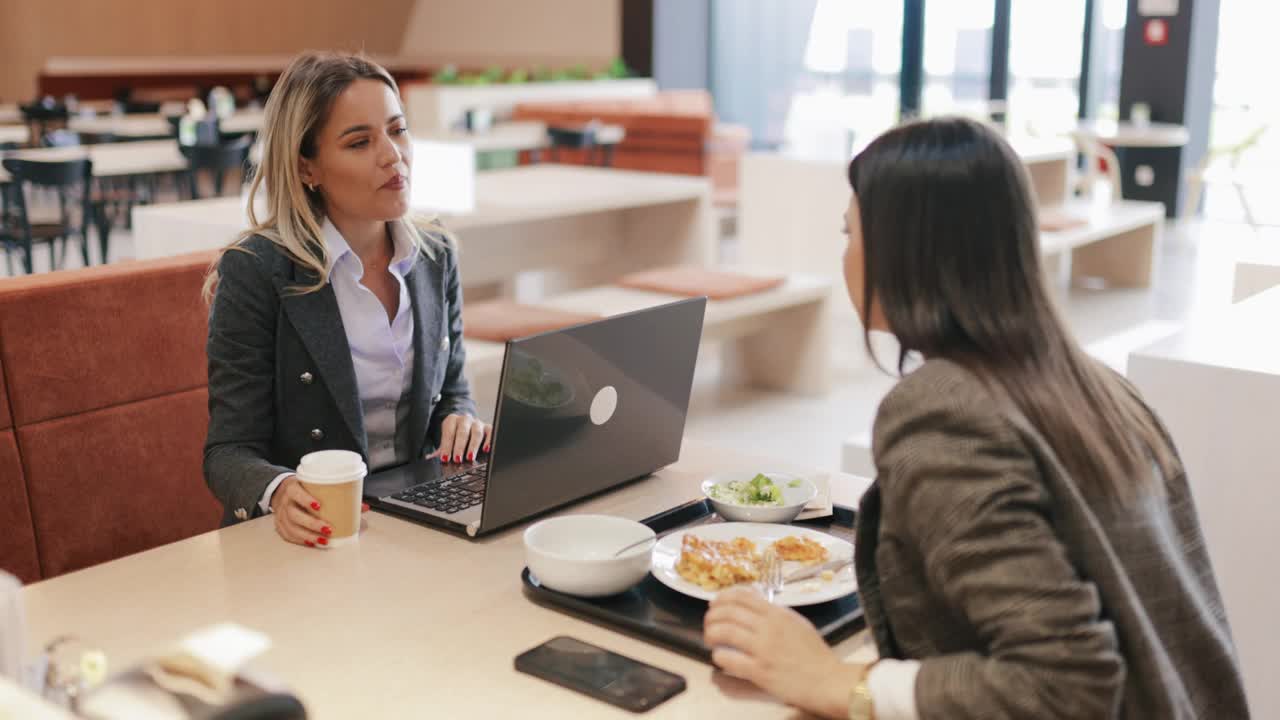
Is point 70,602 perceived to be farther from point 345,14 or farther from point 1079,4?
point 345,14

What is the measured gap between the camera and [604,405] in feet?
5.24

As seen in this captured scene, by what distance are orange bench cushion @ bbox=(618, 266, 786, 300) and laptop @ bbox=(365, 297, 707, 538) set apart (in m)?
2.96

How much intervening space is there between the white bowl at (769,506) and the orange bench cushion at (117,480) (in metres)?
1.17

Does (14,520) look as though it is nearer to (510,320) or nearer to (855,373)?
(510,320)

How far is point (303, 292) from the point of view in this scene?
1888 mm

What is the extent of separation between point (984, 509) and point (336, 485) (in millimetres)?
803

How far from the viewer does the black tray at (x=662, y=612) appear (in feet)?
4.21

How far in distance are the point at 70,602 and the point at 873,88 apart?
35.6 feet

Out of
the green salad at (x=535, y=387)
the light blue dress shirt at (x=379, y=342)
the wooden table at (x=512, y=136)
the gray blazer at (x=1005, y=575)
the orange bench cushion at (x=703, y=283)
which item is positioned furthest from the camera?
the wooden table at (x=512, y=136)

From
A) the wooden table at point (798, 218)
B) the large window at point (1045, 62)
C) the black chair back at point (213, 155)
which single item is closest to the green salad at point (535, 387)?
the wooden table at point (798, 218)

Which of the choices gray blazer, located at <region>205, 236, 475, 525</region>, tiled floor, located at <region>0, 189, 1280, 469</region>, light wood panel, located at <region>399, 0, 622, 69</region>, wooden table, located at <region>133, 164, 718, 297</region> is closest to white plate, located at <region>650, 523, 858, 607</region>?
gray blazer, located at <region>205, 236, 475, 525</region>

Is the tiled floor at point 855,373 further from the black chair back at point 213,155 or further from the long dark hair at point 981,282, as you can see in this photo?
the long dark hair at point 981,282

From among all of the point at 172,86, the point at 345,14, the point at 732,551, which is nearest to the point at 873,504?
the point at 732,551

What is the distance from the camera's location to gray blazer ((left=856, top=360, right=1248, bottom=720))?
104 centimetres
